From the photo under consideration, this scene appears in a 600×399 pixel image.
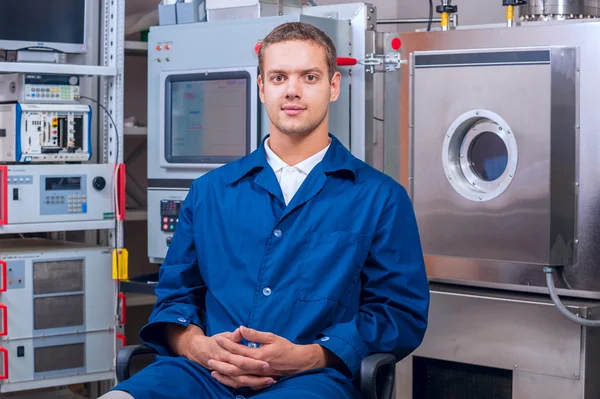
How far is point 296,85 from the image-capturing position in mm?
2039

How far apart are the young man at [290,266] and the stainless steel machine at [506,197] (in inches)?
32.8

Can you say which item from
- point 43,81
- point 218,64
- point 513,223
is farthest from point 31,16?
point 513,223

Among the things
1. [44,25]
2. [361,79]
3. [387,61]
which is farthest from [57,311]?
[387,61]

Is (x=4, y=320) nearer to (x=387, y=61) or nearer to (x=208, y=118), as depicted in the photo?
(x=208, y=118)

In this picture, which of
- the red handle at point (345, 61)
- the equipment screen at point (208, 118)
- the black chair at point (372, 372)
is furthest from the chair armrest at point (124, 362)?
the red handle at point (345, 61)

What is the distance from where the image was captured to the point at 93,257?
3375 millimetres

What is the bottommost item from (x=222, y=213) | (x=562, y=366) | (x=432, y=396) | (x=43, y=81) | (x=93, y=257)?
(x=432, y=396)

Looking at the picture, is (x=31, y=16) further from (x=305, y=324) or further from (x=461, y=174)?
(x=305, y=324)

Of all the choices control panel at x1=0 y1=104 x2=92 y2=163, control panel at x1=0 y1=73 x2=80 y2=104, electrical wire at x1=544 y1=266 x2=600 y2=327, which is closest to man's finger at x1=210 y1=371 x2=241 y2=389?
electrical wire at x1=544 y1=266 x2=600 y2=327

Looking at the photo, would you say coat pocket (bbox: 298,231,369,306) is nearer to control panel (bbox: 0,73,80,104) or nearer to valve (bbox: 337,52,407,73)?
valve (bbox: 337,52,407,73)

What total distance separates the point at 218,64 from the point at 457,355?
4.27 ft

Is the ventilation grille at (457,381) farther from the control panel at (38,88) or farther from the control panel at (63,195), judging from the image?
the control panel at (38,88)

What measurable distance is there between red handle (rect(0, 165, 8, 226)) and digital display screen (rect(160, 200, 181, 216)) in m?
0.56

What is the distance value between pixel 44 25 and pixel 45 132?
1.39 feet
